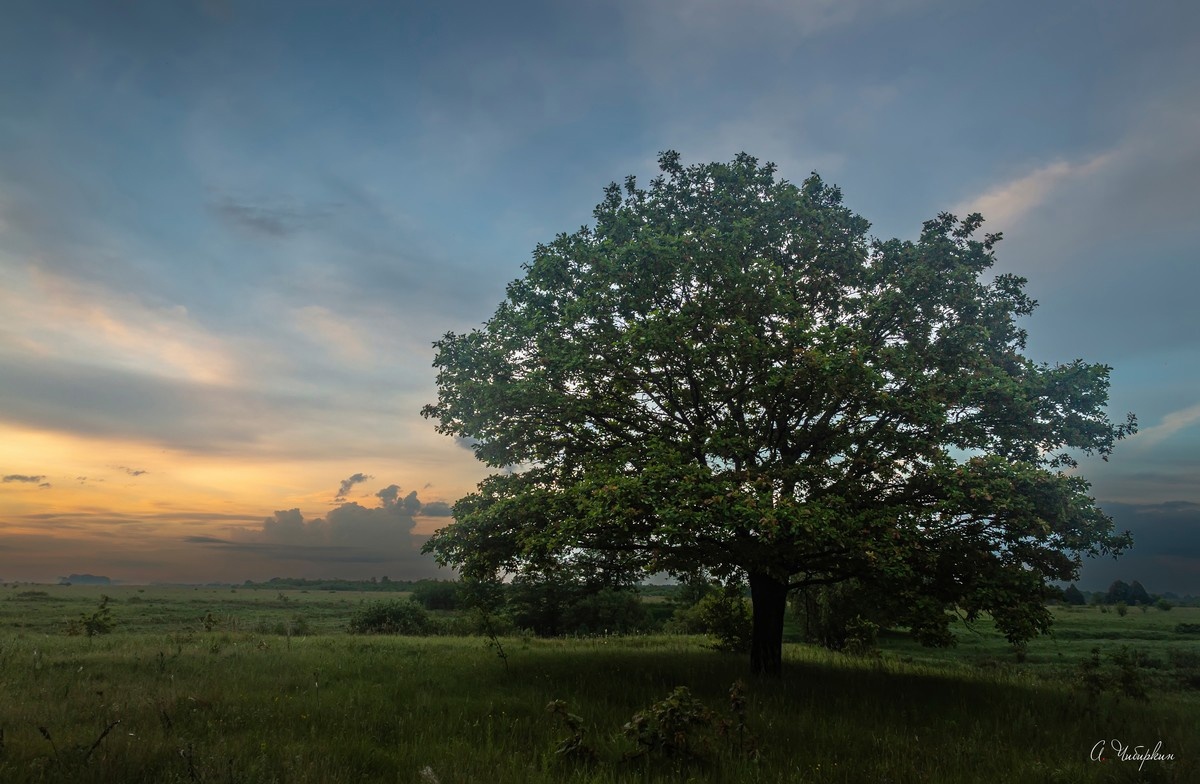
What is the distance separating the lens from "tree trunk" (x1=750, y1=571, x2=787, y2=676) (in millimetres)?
17766

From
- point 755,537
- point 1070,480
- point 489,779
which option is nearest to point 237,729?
point 489,779

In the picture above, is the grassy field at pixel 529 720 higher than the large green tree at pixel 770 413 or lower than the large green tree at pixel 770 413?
lower

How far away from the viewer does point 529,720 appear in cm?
1166

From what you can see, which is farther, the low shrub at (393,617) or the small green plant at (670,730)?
the low shrub at (393,617)

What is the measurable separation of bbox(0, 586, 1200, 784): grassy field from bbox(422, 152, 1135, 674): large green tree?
2593 mm

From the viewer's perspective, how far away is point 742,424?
708 inches

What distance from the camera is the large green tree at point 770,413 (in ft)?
47.9

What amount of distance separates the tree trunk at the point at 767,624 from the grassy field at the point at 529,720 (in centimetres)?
84

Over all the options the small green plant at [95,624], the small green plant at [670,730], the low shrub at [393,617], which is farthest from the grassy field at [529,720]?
the low shrub at [393,617]

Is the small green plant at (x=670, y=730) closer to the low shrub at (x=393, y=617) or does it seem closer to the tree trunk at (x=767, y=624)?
the tree trunk at (x=767, y=624)

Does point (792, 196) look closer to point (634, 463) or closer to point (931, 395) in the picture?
point (931, 395)

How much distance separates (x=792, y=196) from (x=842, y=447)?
26.8ft
